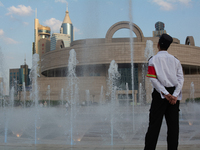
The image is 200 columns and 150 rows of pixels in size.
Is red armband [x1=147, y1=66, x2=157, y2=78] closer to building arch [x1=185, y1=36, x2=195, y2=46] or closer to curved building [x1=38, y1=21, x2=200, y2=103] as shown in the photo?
curved building [x1=38, y1=21, x2=200, y2=103]

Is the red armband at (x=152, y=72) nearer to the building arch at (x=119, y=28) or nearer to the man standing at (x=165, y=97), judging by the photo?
the man standing at (x=165, y=97)

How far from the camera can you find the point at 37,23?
174500 millimetres

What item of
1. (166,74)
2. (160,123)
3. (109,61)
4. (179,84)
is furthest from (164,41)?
(109,61)

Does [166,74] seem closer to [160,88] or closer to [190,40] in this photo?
[160,88]

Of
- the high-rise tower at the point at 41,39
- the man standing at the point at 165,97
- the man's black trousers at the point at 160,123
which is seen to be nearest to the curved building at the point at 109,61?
the man standing at the point at 165,97

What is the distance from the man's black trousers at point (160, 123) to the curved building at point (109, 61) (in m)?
33.3

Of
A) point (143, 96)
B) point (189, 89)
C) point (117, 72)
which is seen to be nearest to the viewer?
point (189, 89)

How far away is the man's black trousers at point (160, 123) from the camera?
7.38 feet

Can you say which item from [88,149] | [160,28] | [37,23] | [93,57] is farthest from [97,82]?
[160,28]

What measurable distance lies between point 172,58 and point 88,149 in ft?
6.99

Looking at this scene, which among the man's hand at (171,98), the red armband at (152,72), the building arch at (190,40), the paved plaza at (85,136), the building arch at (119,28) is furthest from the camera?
the building arch at (190,40)

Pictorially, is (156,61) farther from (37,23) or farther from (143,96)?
(37,23)

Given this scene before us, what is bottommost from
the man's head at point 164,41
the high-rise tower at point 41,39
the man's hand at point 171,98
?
the man's hand at point 171,98

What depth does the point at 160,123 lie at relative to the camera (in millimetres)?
2281
